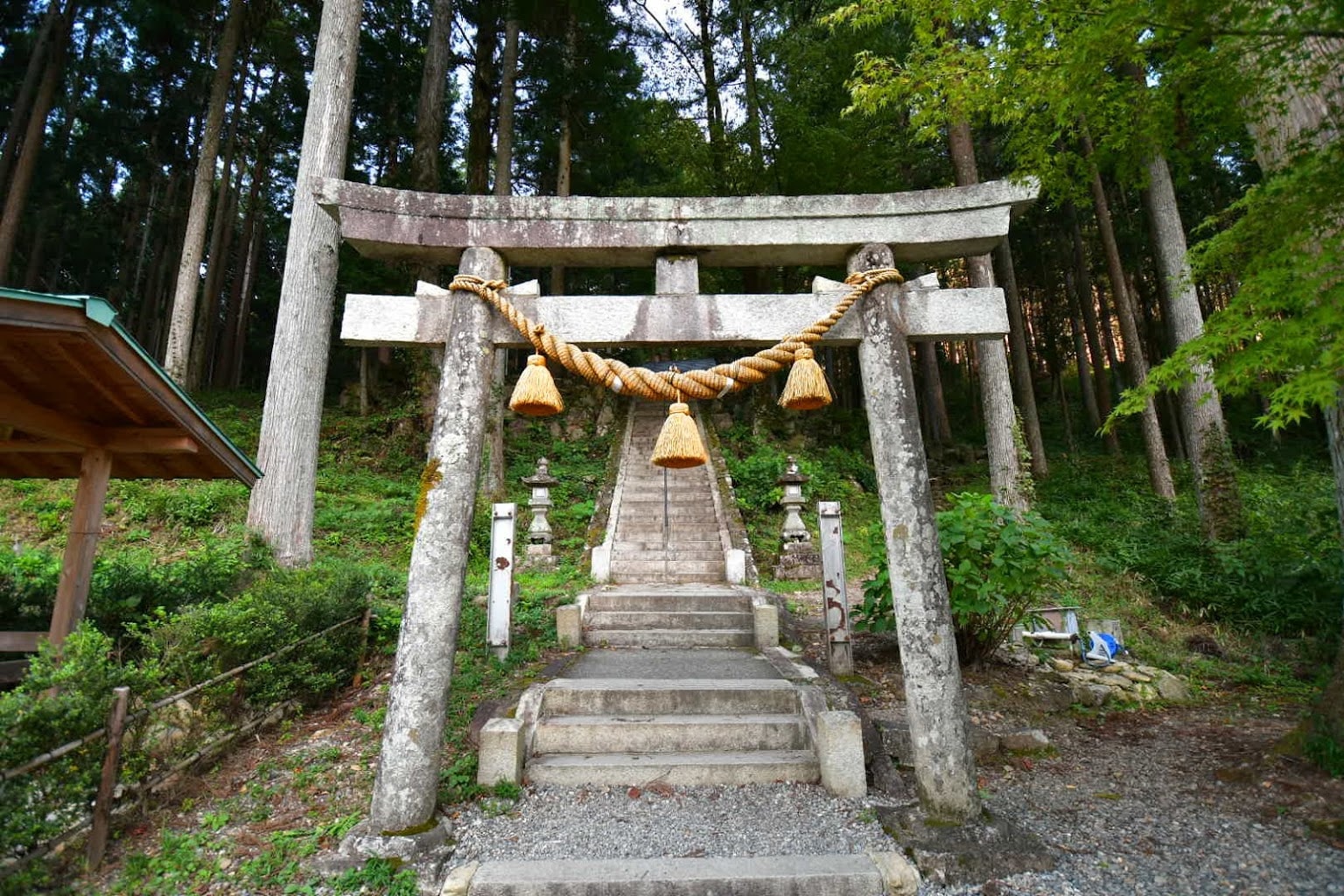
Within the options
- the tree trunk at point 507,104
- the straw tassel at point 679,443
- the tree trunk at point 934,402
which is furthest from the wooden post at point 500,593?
the tree trunk at point 934,402

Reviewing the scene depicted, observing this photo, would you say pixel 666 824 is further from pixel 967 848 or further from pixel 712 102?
pixel 712 102

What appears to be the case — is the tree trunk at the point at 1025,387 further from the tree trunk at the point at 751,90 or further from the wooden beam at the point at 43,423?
the wooden beam at the point at 43,423

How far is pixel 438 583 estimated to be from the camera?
10.5 feet

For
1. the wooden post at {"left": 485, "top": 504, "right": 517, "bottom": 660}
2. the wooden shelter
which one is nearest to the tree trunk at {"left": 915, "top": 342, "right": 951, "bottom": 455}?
the wooden post at {"left": 485, "top": 504, "right": 517, "bottom": 660}

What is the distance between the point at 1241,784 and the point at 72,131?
27617 millimetres

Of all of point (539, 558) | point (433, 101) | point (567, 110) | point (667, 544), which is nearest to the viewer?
point (667, 544)

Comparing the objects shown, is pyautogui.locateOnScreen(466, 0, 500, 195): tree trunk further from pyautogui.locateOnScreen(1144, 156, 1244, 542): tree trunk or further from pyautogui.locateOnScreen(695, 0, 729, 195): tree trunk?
pyautogui.locateOnScreen(1144, 156, 1244, 542): tree trunk

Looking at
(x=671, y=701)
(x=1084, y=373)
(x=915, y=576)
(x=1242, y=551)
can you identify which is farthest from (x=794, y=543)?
(x=1084, y=373)

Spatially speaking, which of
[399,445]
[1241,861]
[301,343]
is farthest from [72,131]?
[1241,861]

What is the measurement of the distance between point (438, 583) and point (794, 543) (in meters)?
7.38

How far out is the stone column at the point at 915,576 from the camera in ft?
9.99

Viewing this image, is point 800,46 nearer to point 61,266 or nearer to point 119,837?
point 119,837

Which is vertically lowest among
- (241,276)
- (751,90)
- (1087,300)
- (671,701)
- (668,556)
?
(671,701)

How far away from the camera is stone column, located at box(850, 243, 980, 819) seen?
304 cm
